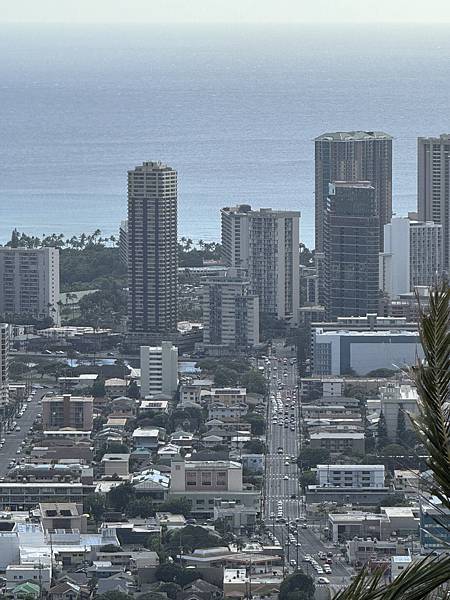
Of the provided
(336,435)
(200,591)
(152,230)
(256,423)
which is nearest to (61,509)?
(200,591)

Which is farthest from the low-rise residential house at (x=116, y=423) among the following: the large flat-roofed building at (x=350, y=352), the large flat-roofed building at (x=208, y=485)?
the large flat-roofed building at (x=350, y=352)

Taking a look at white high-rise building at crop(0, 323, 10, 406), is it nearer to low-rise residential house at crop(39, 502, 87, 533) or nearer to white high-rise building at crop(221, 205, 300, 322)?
low-rise residential house at crop(39, 502, 87, 533)

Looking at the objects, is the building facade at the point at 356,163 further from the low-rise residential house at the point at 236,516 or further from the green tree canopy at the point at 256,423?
the low-rise residential house at the point at 236,516

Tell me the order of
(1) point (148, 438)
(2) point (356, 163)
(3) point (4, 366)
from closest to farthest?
(1) point (148, 438)
(3) point (4, 366)
(2) point (356, 163)

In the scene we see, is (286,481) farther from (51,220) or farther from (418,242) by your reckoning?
(51,220)

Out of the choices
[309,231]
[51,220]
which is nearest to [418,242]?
[309,231]

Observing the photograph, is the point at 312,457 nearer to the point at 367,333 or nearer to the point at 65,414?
the point at 65,414
